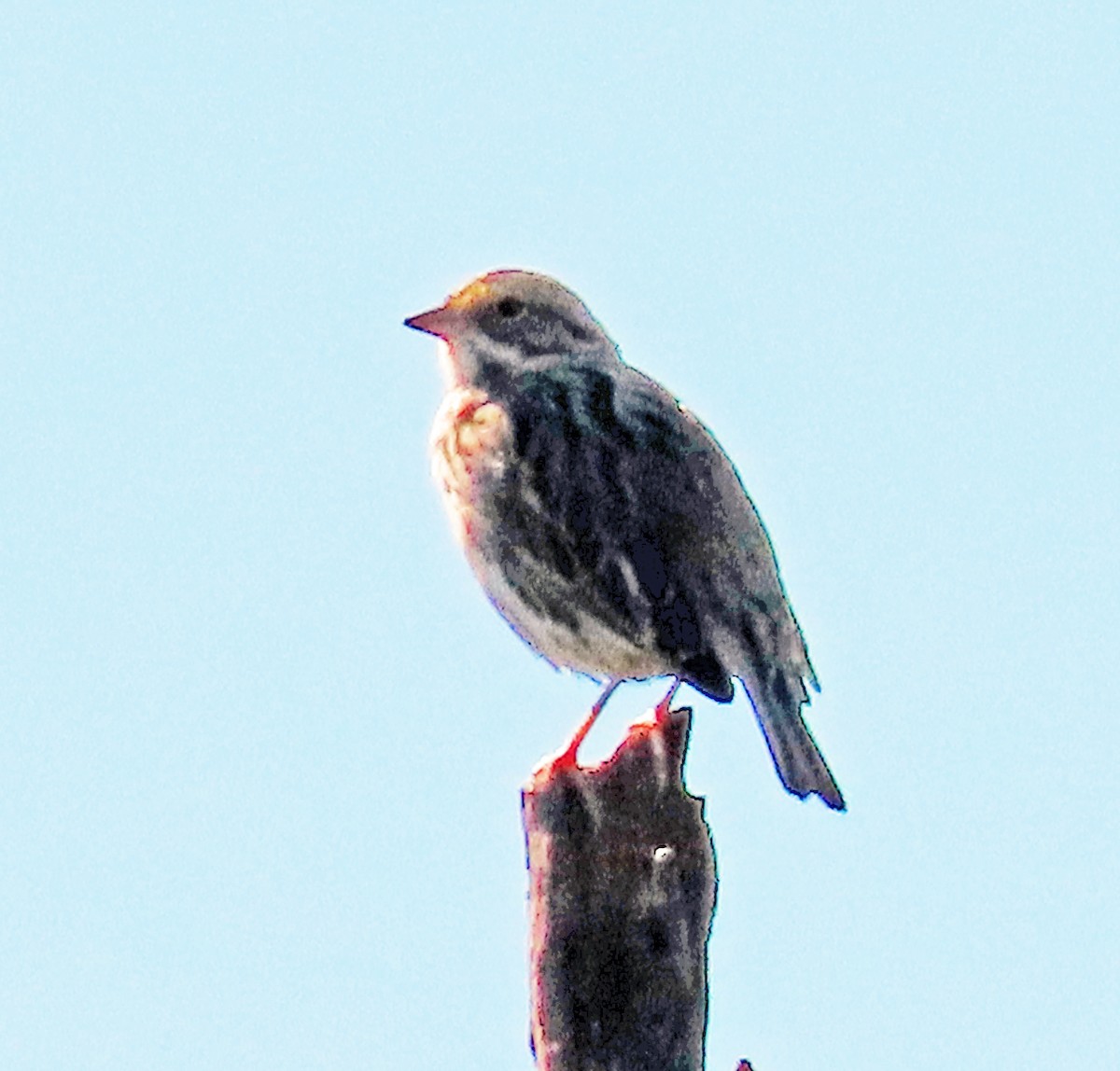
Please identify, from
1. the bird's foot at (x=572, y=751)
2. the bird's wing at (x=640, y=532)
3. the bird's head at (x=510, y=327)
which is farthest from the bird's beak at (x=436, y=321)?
the bird's foot at (x=572, y=751)

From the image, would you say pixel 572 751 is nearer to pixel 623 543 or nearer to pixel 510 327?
pixel 623 543

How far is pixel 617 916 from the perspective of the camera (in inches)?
272

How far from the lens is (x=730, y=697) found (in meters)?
9.04

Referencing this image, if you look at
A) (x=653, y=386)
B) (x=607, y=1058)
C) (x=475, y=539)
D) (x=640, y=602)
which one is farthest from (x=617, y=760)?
(x=653, y=386)

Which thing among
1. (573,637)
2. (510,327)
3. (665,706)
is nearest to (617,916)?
(665,706)

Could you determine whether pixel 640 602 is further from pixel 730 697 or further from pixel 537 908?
pixel 537 908

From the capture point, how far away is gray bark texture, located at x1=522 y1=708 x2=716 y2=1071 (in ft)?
22.1

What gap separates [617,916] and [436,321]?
4155mm

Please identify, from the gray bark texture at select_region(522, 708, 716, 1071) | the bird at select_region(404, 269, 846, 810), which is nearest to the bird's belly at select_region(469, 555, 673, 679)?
the bird at select_region(404, 269, 846, 810)

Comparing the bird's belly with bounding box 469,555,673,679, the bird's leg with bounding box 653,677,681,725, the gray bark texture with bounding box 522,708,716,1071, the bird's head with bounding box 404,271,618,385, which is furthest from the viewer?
the bird's head with bounding box 404,271,618,385

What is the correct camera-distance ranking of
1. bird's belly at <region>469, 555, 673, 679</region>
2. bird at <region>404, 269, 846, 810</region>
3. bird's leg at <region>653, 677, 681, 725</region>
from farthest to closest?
bird's belly at <region>469, 555, 673, 679</region> → bird at <region>404, 269, 846, 810</region> → bird's leg at <region>653, 677, 681, 725</region>

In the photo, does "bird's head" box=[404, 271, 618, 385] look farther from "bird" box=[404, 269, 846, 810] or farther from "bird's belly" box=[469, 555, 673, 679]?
"bird's belly" box=[469, 555, 673, 679]

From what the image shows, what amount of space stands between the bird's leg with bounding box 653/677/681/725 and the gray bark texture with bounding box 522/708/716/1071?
0.60 m

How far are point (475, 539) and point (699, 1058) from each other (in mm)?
3387
